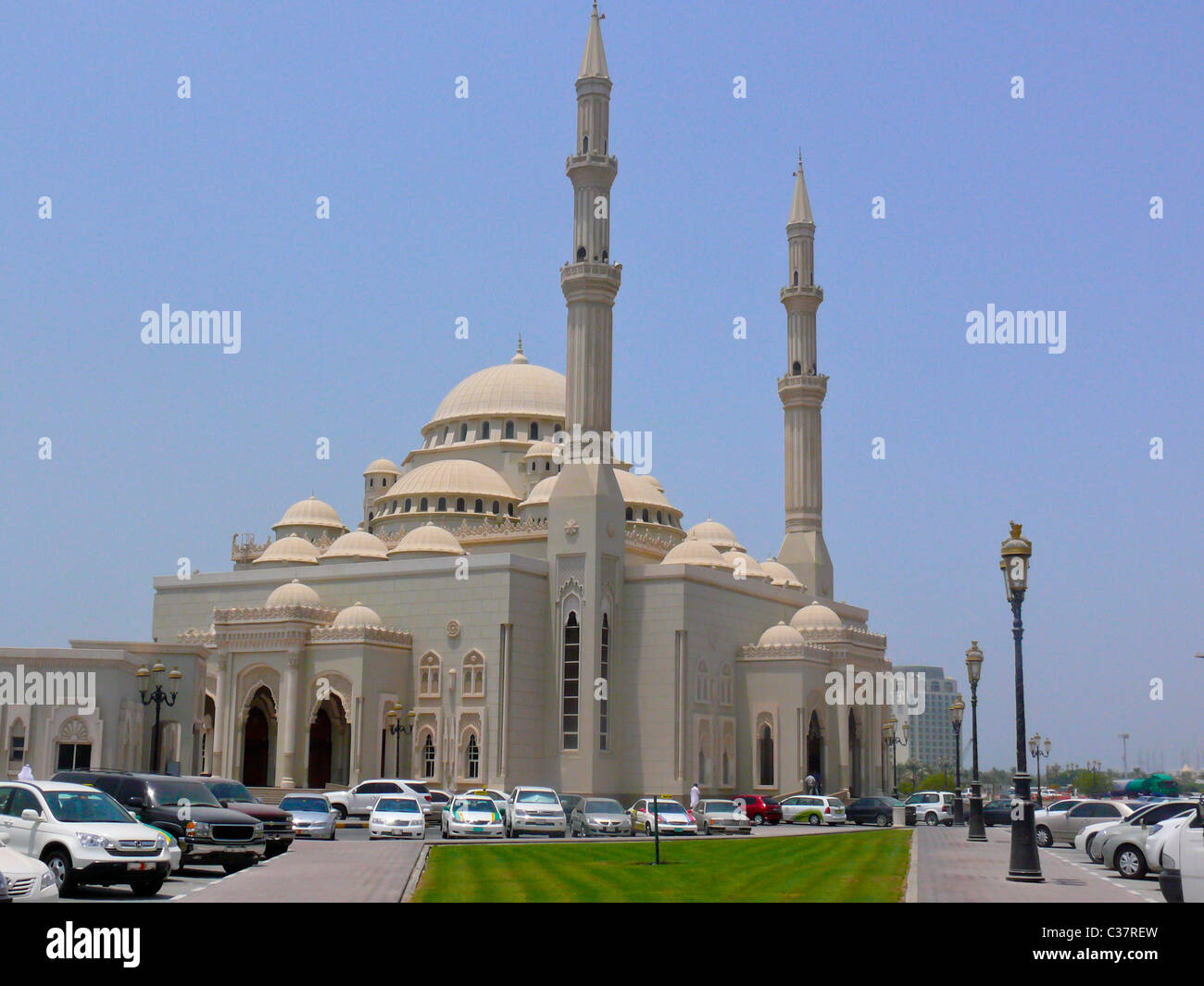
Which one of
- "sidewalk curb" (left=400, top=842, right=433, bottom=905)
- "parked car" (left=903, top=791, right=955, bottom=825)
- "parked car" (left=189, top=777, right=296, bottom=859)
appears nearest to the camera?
"sidewalk curb" (left=400, top=842, right=433, bottom=905)

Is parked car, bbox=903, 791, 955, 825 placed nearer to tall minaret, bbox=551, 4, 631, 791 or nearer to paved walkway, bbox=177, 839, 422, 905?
tall minaret, bbox=551, 4, 631, 791

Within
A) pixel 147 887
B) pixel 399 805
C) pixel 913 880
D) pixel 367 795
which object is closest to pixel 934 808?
pixel 367 795

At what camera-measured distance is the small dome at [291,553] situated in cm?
6456

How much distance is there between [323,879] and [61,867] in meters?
4.29

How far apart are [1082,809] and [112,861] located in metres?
24.4

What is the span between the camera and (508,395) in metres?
71.1

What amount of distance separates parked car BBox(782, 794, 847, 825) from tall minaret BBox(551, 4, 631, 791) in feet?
25.9

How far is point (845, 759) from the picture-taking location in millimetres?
58969

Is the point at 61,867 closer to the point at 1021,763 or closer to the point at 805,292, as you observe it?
the point at 1021,763

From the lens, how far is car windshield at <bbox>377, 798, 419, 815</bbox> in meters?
33.0

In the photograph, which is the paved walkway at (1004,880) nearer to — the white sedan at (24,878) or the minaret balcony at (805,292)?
the white sedan at (24,878)

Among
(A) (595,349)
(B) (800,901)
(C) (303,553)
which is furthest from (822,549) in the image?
(B) (800,901)

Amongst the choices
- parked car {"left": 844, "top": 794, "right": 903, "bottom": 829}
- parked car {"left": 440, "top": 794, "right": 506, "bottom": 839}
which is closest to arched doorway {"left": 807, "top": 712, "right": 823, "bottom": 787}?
parked car {"left": 844, "top": 794, "right": 903, "bottom": 829}
